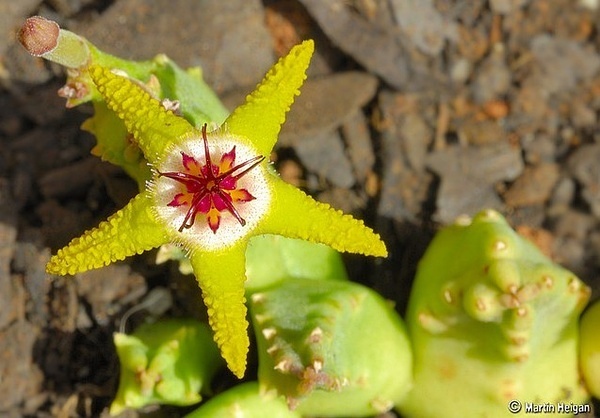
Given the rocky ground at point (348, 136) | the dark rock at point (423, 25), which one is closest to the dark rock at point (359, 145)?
the rocky ground at point (348, 136)

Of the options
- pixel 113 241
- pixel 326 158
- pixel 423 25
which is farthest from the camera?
pixel 423 25

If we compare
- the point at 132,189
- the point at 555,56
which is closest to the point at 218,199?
the point at 132,189

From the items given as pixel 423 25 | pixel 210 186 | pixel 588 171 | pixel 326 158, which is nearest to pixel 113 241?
pixel 210 186

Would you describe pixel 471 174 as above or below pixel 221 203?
below

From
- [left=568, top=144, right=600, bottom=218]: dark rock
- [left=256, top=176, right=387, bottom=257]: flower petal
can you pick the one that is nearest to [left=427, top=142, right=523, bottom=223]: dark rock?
[left=568, top=144, right=600, bottom=218]: dark rock

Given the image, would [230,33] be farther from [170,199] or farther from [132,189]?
[170,199]

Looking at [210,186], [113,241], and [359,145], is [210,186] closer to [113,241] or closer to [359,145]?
[113,241]

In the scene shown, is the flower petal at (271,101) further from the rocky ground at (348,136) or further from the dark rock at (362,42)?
the dark rock at (362,42)

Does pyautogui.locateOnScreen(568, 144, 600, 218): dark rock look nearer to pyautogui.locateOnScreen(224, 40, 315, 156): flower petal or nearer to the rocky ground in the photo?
the rocky ground
